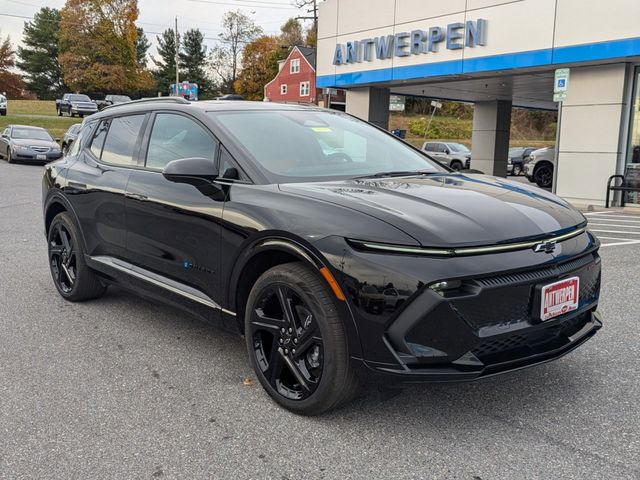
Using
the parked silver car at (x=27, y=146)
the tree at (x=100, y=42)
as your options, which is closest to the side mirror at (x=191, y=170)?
the parked silver car at (x=27, y=146)

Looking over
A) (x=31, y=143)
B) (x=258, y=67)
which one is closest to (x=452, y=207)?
(x=31, y=143)

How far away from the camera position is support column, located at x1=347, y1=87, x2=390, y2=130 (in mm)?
20734

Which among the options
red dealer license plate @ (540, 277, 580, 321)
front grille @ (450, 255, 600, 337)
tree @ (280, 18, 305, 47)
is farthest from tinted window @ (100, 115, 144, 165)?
tree @ (280, 18, 305, 47)

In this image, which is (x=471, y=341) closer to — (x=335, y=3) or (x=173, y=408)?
(x=173, y=408)

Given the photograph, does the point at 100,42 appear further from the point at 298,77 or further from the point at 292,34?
the point at 292,34

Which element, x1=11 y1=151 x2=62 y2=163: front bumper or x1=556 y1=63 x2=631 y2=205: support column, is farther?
x1=11 y1=151 x2=62 y2=163: front bumper

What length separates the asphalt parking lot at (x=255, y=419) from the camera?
2.74 meters

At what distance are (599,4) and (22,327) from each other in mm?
13606

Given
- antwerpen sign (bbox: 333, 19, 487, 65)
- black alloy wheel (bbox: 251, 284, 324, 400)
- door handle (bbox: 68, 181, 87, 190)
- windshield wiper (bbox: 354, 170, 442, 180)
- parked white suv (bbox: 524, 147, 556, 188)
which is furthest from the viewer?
parked white suv (bbox: 524, 147, 556, 188)

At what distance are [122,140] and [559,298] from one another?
11.4 ft

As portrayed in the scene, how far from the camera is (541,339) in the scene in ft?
9.87

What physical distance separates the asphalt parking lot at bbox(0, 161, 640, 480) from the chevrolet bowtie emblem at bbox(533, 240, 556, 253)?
88 centimetres

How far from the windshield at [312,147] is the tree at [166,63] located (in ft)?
276

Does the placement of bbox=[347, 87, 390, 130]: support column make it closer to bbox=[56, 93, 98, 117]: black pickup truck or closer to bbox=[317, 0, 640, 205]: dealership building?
bbox=[317, 0, 640, 205]: dealership building
